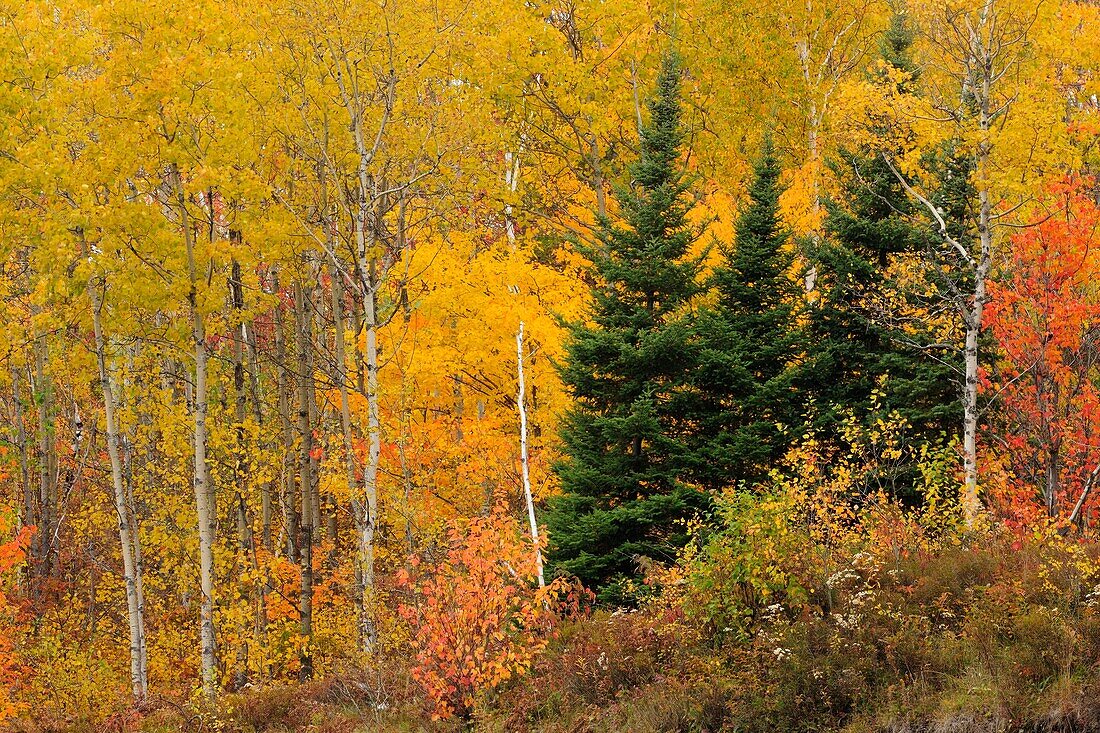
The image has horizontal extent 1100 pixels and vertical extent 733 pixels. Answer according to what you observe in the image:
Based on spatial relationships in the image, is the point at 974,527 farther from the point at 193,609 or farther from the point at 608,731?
the point at 193,609

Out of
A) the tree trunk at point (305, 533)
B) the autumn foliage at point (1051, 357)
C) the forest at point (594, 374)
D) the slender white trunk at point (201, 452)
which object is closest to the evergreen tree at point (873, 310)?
the forest at point (594, 374)

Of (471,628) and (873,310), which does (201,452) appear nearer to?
(471,628)

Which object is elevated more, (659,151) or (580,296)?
(659,151)

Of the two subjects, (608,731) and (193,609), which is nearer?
(608,731)

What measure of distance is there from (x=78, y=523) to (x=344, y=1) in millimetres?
11445

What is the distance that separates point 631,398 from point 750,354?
194cm

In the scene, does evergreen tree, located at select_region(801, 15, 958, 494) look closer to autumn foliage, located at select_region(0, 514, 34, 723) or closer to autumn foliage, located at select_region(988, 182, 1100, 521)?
autumn foliage, located at select_region(988, 182, 1100, 521)

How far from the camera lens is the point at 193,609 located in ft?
73.1

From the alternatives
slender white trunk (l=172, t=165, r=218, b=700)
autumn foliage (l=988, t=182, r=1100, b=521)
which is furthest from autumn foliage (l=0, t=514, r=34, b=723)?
autumn foliage (l=988, t=182, r=1100, b=521)

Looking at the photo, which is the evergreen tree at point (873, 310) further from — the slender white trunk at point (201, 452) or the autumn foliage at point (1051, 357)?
the slender white trunk at point (201, 452)

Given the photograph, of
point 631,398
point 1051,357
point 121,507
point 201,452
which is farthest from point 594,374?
point 121,507

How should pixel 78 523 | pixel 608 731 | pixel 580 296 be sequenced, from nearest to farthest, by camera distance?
pixel 608 731 < pixel 580 296 < pixel 78 523

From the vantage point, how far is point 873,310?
15750 mm

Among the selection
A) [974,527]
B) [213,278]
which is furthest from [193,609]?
[974,527]
